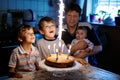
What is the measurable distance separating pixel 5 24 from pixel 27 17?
33 cm

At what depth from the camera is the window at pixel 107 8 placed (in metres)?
3.61

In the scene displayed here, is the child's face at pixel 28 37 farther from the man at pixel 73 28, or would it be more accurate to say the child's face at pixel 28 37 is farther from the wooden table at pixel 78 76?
the man at pixel 73 28

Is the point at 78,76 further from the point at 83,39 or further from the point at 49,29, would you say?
the point at 83,39

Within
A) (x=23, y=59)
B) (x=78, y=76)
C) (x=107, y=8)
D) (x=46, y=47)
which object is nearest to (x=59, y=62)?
(x=78, y=76)

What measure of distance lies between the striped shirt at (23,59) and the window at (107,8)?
7.47ft

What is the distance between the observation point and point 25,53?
162cm

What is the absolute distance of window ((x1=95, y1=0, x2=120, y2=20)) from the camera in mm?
3613

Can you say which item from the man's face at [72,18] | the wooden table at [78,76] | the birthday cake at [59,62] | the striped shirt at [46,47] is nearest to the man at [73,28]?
the man's face at [72,18]

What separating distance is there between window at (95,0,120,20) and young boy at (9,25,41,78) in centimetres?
224

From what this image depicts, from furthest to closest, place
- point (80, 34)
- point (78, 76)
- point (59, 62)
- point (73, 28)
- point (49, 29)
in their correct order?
1. point (73, 28)
2. point (80, 34)
3. point (49, 29)
4. point (78, 76)
5. point (59, 62)

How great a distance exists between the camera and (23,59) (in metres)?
1.60

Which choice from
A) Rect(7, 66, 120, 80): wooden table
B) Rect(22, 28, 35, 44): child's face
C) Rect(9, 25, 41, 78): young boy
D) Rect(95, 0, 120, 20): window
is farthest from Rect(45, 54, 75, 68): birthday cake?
Rect(95, 0, 120, 20): window

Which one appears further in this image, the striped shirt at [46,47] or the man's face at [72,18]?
the man's face at [72,18]

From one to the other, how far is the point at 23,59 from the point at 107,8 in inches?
Result: 98.7
